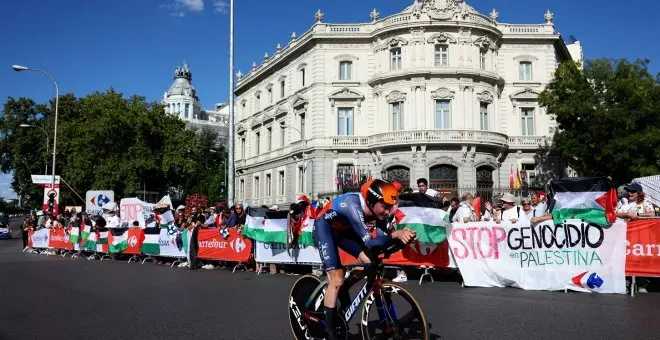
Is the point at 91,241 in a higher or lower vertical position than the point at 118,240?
lower

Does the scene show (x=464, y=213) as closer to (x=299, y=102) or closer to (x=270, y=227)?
(x=270, y=227)

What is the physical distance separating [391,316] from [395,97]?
1337 inches

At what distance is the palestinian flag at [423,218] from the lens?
11.2 meters

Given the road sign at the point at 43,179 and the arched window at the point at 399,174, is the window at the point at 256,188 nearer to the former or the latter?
the arched window at the point at 399,174

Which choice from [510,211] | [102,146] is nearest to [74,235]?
[510,211]

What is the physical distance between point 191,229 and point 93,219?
29.3 feet

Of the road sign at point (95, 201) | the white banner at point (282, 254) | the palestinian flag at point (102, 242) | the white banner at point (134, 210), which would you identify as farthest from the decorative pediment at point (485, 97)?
the white banner at point (282, 254)

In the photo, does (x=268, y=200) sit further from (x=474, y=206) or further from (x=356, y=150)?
(x=474, y=206)

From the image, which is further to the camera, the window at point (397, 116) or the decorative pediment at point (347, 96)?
the decorative pediment at point (347, 96)

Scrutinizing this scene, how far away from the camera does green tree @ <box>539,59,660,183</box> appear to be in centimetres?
3147

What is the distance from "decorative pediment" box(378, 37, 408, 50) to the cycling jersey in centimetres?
3373

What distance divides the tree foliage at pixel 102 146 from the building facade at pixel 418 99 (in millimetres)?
12653

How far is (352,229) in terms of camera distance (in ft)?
17.2

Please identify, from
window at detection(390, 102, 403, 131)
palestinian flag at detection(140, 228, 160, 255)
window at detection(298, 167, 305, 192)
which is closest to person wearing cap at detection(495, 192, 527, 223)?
palestinian flag at detection(140, 228, 160, 255)
